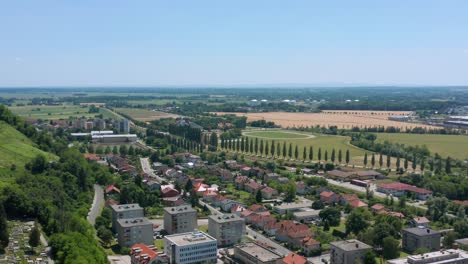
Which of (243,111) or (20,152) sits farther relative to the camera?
(243,111)

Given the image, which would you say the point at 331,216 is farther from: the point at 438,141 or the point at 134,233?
the point at 438,141

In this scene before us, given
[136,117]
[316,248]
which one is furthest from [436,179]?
[136,117]

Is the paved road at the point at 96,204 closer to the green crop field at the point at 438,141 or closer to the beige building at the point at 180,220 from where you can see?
the beige building at the point at 180,220

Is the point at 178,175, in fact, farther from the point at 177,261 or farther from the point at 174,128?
the point at 174,128

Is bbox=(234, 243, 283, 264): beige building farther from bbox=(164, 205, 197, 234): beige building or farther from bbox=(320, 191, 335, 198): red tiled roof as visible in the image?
bbox=(320, 191, 335, 198): red tiled roof

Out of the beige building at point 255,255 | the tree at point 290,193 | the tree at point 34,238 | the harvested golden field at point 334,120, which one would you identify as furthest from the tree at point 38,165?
the harvested golden field at point 334,120

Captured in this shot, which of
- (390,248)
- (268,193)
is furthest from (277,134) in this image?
(390,248)
